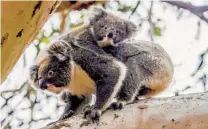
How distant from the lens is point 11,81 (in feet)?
5.14

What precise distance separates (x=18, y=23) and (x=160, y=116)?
0.40m

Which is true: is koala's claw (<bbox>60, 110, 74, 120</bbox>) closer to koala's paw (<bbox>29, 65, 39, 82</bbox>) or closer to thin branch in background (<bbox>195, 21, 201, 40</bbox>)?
koala's paw (<bbox>29, 65, 39, 82</bbox>)

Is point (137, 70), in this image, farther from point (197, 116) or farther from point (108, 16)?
point (197, 116)

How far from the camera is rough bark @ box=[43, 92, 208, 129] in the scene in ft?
2.90

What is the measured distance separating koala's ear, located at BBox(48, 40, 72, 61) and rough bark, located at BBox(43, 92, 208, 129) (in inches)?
14.7

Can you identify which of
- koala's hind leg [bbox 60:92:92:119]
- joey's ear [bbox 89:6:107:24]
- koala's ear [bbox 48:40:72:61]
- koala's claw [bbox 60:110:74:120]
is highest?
joey's ear [bbox 89:6:107:24]

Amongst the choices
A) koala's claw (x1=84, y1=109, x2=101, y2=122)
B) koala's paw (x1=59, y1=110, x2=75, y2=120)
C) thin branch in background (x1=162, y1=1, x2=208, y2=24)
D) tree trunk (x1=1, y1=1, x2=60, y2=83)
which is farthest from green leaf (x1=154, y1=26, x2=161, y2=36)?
tree trunk (x1=1, y1=1, x2=60, y2=83)

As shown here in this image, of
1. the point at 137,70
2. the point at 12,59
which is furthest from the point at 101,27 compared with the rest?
the point at 12,59

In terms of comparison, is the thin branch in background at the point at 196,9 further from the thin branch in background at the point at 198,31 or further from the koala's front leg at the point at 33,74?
the koala's front leg at the point at 33,74

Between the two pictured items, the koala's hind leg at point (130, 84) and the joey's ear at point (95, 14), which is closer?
the koala's hind leg at point (130, 84)

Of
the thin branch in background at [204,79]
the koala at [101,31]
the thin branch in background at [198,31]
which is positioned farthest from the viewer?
the thin branch in background at [198,31]

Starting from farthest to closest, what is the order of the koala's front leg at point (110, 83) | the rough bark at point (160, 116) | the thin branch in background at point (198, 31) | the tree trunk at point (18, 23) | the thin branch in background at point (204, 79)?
the thin branch in background at point (198, 31) → the thin branch in background at point (204, 79) → the koala's front leg at point (110, 83) → the rough bark at point (160, 116) → the tree trunk at point (18, 23)

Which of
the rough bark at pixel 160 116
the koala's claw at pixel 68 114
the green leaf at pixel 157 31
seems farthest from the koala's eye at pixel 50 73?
the green leaf at pixel 157 31

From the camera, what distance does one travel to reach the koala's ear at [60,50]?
128cm
